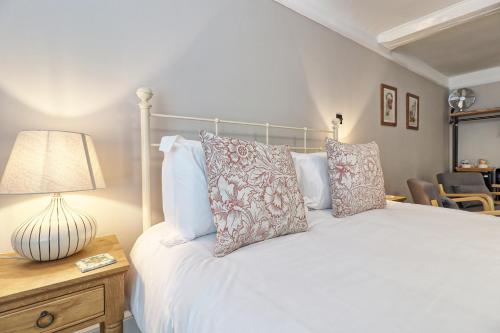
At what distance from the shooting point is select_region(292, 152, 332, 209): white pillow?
5.09 ft

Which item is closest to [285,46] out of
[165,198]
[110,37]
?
[110,37]

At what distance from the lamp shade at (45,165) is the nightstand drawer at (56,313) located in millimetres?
346

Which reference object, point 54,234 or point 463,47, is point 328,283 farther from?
point 463,47

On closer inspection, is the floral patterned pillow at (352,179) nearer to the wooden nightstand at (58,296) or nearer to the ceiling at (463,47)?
the wooden nightstand at (58,296)

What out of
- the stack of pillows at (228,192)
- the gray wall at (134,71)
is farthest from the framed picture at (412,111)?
the stack of pillows at (228,192)

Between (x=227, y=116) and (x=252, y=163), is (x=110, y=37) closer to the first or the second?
(x=227, y=116)

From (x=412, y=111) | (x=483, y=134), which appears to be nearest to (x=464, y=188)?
(x=412, y=111)

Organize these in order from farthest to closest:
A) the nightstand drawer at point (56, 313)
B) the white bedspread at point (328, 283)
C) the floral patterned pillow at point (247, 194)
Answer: the floral patterned pillow at point (247, 194) → the nightstand drawer at point (56, 313) → the white bedspread at point (328, 283)

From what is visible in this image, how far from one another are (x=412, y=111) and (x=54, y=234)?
12.9 feet

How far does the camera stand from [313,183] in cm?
156

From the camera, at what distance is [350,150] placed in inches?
60.9

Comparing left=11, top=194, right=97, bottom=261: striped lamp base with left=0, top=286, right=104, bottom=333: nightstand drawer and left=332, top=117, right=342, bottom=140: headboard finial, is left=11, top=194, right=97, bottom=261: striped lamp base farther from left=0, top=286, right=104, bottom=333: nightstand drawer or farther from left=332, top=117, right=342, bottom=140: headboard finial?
left=332, top=117, right=342, bottom=140: headboard finial

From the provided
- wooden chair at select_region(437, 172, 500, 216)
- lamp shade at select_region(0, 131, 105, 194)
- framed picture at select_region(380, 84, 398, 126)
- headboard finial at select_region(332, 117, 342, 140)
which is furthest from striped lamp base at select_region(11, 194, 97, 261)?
wooden chair at select_region(437, 172, 500, 216)

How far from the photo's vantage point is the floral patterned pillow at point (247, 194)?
943 mm
